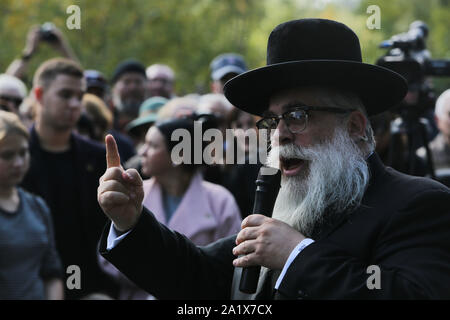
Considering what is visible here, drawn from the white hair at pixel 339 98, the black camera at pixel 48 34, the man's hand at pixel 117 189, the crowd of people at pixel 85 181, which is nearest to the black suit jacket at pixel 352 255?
the man's hand at pixel 117 189

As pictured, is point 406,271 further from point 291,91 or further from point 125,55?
point 125,55

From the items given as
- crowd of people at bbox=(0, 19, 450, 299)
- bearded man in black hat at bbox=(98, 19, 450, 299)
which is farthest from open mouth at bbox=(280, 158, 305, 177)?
crowd of people at bbox=(0, 19, 450, 299)

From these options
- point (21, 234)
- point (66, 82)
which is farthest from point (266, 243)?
point (66, 82)

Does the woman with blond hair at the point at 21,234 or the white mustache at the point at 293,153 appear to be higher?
the white mustache at the point at 293,153

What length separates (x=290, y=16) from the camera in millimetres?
32156

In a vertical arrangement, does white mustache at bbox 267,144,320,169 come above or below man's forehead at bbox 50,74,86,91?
below

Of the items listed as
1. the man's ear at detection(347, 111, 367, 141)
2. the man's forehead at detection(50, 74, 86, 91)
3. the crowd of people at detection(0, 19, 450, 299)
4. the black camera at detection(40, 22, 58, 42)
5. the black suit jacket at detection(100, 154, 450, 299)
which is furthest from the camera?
the black camera at detection(40, 22, 58, 42)

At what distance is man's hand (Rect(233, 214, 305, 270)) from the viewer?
2443 mm

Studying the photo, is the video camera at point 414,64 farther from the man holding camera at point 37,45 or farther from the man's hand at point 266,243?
the man holding camera at point 37,45

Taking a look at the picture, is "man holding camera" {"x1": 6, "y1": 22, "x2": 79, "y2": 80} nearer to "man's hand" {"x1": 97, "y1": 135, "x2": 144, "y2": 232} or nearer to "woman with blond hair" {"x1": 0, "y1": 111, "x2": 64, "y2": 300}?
"woman with blond hair" {"x1": 0, "y1": 111, "x2": 64, "y2": 300}

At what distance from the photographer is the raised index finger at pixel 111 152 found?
105 inches

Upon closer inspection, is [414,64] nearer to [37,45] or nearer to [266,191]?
[266,191]

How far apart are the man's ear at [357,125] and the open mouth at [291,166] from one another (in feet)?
0.99

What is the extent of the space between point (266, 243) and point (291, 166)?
0.56 m
